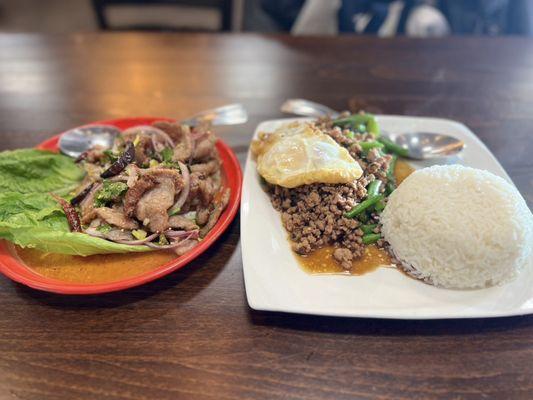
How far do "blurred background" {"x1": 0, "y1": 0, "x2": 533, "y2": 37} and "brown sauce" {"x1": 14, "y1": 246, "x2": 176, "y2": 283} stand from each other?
337cm

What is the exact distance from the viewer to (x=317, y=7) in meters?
4.20

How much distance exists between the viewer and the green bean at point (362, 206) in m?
1.79

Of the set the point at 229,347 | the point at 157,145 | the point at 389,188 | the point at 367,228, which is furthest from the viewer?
the point at 157,145

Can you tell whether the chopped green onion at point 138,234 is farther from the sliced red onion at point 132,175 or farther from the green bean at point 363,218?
the green bean at point 363,218

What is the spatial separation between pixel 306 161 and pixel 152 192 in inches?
29.0

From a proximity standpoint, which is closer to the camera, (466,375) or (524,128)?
(466,375)

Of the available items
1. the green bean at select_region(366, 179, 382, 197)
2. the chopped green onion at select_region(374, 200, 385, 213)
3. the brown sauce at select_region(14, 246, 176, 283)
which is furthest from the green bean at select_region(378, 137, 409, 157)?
the brown sauce at select_region(14, 246, 176, 283)

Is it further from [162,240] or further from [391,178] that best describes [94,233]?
[391,178]

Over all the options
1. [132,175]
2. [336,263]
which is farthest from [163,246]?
[336,263]

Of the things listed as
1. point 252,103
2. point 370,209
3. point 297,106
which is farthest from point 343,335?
point 252,103

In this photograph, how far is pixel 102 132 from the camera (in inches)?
97.1

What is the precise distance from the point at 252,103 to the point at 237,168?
3.49 ft

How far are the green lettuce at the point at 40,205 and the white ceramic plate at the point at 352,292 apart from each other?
1.75 feet

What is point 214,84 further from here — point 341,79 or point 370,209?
point 370,209
